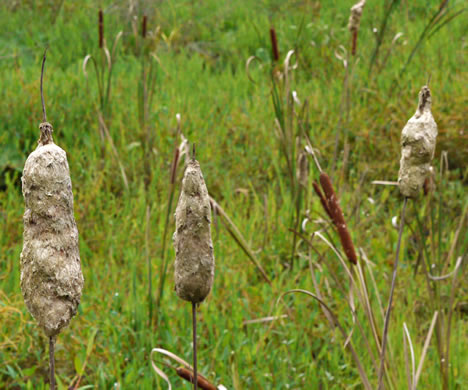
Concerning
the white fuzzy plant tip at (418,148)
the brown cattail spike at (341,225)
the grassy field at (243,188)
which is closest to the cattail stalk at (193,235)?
the white fuzzy plant tip at (418,148)

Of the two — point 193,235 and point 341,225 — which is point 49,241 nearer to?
point 193,235

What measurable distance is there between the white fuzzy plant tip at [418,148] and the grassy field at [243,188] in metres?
0.49

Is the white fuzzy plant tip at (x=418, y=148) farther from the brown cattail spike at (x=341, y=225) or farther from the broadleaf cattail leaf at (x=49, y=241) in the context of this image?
the broadleaf cattail leaf at (x=49, y=241)

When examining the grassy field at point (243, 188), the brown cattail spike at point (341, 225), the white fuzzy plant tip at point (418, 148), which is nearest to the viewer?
the white fuzzy plant tip at point (418, 148)

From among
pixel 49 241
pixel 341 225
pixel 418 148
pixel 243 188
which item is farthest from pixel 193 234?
pixel 243 188

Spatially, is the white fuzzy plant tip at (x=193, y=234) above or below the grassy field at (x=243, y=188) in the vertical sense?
above

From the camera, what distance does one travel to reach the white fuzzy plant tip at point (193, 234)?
769mm

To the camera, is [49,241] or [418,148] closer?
[49,241]

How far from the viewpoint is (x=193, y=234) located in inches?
30.3

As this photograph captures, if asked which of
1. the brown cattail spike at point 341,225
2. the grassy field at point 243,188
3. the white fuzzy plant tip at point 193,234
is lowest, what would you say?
the grassy field at point 243,188

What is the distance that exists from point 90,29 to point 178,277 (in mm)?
5086

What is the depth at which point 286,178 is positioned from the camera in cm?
343

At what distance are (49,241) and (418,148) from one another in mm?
617

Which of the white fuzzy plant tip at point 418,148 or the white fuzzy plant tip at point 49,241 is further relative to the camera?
the white fuzzy plant tip at point 418,148
